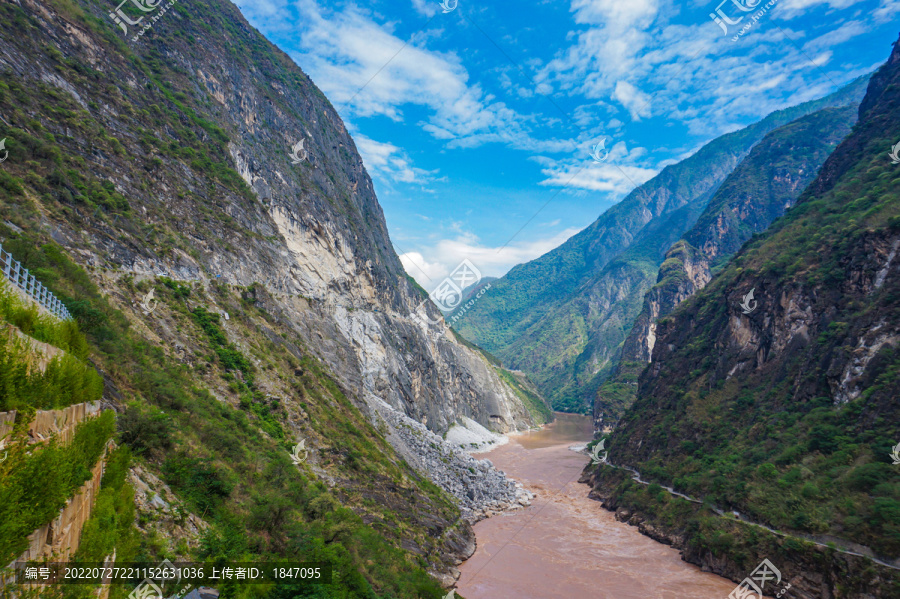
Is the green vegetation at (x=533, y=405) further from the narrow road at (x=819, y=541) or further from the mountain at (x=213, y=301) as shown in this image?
the narrow road at (x=819, y=541)

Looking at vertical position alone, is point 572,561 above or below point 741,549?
below

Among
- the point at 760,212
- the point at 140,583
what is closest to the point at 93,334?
the point at 140,583

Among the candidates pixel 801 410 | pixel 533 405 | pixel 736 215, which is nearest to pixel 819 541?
pixel 801 410

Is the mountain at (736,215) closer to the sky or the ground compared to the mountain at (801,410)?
closer to the sky

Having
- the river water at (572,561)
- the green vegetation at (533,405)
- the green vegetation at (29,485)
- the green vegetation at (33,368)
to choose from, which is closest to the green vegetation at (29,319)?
the green vegetation at (33,368)

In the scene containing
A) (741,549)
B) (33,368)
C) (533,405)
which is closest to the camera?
(33,368)

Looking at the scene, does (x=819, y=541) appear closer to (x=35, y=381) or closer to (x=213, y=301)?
(x=35, y=381)

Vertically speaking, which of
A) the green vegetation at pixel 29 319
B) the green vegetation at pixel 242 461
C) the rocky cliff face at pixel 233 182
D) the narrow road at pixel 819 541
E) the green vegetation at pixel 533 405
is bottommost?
the green vegetation at pixel 533 405
